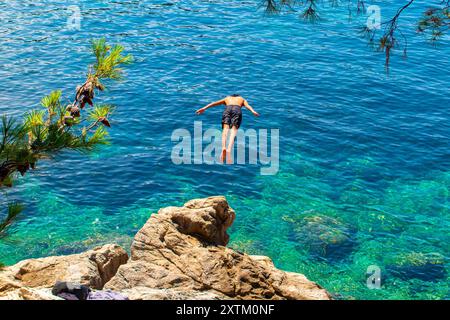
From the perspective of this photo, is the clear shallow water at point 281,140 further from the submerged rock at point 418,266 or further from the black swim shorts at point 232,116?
the black swim shorts at point 232,116

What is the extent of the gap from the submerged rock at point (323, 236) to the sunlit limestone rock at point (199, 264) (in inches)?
242

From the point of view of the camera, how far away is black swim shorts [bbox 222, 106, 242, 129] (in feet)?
78.3

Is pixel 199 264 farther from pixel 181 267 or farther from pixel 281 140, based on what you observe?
pixel 281 140

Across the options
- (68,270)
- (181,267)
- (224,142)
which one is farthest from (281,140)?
(68,270)

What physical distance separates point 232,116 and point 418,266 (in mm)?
10489

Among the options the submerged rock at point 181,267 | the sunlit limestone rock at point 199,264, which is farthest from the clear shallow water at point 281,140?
the submerged rock at point 181,267

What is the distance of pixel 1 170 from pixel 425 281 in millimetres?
19618

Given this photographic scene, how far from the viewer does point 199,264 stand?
1966cm

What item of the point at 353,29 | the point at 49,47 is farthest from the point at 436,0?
the point at 49,47

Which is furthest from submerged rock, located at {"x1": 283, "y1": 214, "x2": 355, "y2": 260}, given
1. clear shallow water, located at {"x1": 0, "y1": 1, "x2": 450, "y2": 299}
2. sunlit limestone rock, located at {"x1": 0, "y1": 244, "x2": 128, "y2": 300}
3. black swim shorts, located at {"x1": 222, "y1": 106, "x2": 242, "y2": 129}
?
sunlit limestone rock, located at {"x1": 0, "y1": 244, "x2": 128, "y2": 300}

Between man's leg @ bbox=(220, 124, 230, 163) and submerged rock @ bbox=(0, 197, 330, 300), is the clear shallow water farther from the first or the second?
man's leg @ bbox=(220, 124, 230, 163)
